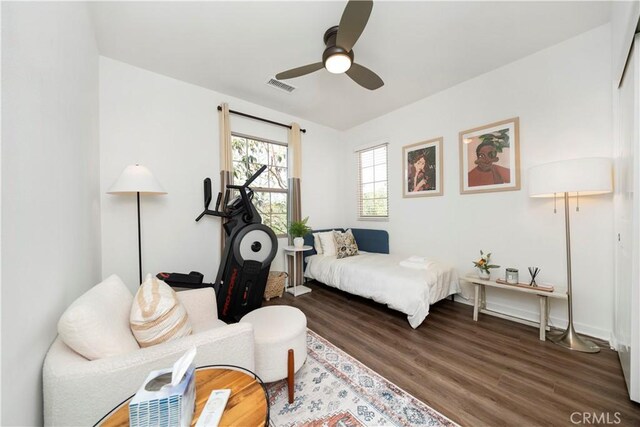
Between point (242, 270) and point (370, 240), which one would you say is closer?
point (242, 270)

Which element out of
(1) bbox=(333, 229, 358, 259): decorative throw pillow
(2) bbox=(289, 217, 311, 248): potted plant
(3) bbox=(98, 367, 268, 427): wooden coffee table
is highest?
(2) bbox=(289, 217, 311, 248): potted plant

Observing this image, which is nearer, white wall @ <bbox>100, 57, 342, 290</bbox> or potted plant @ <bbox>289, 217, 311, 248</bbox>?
white wall @ <bbox>100, 57, 342, 290</bbox>

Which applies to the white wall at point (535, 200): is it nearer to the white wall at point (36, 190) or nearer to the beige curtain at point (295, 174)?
the beige curtain at point (295, 174)

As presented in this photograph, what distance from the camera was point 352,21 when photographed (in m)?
1.63

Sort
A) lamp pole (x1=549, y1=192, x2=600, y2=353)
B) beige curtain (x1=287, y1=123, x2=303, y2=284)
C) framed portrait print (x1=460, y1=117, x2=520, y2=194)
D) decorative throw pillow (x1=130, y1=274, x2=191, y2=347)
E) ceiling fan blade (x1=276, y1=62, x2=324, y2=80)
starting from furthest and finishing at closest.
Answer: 1. beige curtain (x1=287, y1=123, x2=303, y2=284)
2. framed portrait print (x1=460, y1=117, x2=520, y2=194)
3. ceiling fan blade (x1=276, y1=62, x2=324, y2=80)
4. lamp pole (x1=549, y1=192, x2=600, y2=353)
5. decorative throw pillow (x1=130, y1=274, x2=191, y2=347)

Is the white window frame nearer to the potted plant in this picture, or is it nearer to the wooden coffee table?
the potted plant

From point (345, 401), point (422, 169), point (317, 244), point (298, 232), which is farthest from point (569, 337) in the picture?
point (298, 232)

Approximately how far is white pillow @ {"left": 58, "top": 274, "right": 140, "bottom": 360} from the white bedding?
89.2 inches

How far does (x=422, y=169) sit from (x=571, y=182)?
5.55 ft

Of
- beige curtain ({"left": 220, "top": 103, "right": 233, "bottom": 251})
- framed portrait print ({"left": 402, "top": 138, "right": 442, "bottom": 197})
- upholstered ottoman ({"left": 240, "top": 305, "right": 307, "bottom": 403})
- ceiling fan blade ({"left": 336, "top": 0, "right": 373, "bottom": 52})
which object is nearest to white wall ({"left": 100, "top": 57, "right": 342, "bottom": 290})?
beige curtain ({"left": 220, "top": 103, "right": 233, "bottom": 251})

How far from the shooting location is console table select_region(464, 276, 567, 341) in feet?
7.04

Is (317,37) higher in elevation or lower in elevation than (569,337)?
higher

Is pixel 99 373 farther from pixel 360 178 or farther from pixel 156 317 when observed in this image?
pixel 360 178

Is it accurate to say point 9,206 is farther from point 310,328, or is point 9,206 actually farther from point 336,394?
point 310,328
